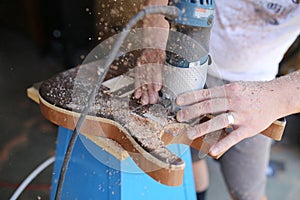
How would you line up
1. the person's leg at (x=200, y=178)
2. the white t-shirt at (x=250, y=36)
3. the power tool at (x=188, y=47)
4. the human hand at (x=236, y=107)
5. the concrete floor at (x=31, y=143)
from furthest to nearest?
the concrete floor at (x=31, y=143), the person's leg at (x=200, y=178), the white t-shirt at (x=250, y=36), the human hand at (x=236, y=107), the power tool at (x=188, y=47)

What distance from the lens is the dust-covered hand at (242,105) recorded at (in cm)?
73

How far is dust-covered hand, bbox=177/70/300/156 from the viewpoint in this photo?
2.41ft

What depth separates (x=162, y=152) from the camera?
2.15 feet

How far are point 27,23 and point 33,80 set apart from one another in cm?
42

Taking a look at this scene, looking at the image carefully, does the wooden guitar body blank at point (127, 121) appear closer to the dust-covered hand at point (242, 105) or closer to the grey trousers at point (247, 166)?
the dust-covered hand at point (242, 105)

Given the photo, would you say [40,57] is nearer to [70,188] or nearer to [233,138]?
[70,188]

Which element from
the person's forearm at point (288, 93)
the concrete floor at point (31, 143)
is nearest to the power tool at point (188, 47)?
the person's forearm at point (288, 93)

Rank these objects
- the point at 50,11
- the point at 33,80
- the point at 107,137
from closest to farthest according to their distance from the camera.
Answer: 1. the point at 107,137
2. the point at 33,80
3. the point at 50,11

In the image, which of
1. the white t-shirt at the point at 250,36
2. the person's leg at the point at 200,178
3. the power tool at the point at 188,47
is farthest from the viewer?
the person's leg at the point at 200,178

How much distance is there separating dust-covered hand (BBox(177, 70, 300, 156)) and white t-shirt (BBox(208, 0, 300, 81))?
0.22m

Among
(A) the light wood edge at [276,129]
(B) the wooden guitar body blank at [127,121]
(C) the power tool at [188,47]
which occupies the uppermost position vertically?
(C) the power tool at [188,47]

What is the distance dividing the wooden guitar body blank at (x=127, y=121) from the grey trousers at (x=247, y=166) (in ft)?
1.33

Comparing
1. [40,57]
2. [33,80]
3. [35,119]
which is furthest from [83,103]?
[40,57]

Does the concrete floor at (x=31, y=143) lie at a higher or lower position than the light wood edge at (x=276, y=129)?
lower
